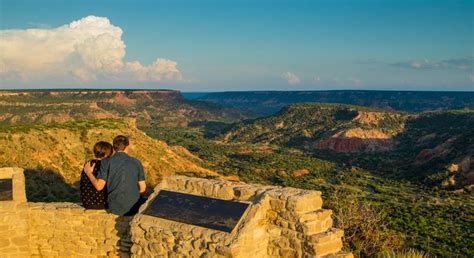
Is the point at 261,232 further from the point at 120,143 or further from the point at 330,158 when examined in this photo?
the point at 330,158

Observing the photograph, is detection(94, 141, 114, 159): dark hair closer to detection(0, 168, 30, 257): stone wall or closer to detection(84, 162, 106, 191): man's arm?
detection(84, 162, 106, 191): man's arm

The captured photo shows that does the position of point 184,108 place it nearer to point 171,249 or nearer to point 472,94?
point 472,94

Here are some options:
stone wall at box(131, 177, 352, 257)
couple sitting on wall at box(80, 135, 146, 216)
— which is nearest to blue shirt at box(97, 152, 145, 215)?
couple sitting on wall at box(80, 135, 146, 216)

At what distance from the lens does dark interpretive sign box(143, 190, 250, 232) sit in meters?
7.02

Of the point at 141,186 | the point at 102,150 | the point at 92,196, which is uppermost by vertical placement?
the point at 102,150

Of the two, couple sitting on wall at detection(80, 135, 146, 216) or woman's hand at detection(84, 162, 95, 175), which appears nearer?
couple sitting on wall at detection(80, 135, 146, 216)

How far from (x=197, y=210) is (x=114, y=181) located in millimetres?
1841

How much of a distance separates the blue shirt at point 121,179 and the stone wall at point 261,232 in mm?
727

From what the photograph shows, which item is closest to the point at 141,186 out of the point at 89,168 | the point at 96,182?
the point at 96,182

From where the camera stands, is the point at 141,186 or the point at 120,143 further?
the point at 141,186

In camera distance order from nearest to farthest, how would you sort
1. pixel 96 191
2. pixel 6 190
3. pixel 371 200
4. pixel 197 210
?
pixel 197 210 → pixel 96 191 → pixel 6 190 → pixel 371 200

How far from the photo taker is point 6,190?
9.62 m

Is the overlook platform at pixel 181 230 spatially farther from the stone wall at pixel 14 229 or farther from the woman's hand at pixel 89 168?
the woman's hand at pixel 89 168

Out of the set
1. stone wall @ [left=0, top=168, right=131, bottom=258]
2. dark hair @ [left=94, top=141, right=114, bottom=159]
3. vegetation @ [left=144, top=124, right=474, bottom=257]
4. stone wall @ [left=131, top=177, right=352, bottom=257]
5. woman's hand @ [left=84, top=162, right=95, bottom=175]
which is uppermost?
dark hair @ [left=94, top=141, right=114, bottom=159]
